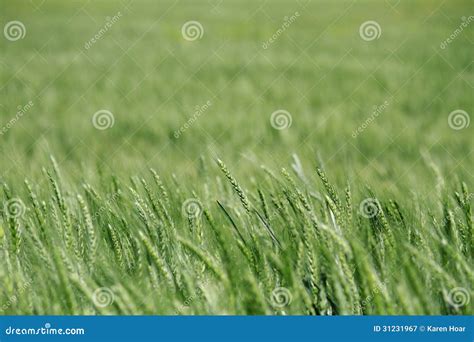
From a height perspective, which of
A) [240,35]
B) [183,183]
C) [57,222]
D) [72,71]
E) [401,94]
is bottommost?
[57,222]

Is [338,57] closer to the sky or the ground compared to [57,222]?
closer to the sky

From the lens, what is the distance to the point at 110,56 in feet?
29.5

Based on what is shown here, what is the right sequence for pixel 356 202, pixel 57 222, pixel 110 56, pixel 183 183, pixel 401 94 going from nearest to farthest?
pixel 57 222
pixel 356 202
pixel 183 183
pixel 401 94
pixel 110 56

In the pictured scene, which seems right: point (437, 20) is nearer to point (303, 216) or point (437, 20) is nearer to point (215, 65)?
point (215, 65)

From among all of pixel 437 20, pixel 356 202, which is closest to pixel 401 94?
pixel 437 20

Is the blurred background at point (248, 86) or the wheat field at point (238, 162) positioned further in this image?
the blurred background at point (248, 86)

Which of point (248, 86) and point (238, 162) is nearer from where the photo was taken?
point (238, 162)

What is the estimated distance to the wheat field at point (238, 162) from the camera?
1.27m

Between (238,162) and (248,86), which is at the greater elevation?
(248,86)

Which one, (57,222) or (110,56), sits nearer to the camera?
(57,222)

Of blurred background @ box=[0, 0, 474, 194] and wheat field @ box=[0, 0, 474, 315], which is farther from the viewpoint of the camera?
blurred background @ box=[0, 0, 474, 194]

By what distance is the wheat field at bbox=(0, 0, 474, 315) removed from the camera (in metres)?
1.27

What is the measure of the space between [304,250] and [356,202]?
13.1 inches

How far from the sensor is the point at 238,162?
3.64 meters
